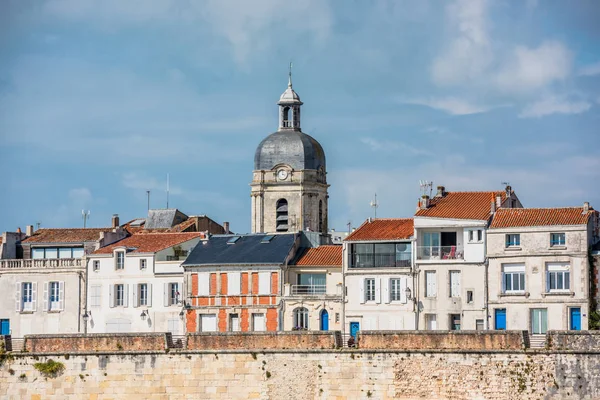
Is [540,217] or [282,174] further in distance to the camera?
[282,174]

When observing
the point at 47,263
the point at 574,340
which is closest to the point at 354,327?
the point at 47,263

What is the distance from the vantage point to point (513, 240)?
76.8 m

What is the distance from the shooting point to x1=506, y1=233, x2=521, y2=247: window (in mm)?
76625

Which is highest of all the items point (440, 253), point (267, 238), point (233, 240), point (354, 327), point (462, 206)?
point (462, 206)

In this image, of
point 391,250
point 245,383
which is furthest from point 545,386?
point 391,250

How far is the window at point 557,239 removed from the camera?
75750mm

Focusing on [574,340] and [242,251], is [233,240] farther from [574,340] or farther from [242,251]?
[574,340]

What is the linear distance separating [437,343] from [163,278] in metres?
22.1

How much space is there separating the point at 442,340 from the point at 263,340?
6.75 metres

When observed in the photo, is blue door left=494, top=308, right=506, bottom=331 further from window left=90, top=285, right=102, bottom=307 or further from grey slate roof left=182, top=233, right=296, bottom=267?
window left=90, top=285, right=102, bottom=307

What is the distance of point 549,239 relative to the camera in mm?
75875

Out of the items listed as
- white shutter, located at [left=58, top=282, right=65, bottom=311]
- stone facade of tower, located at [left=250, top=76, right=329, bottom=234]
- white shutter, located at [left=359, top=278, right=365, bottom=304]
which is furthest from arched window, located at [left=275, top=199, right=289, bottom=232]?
white shutter, located at [left=359, top=278, right=365, bottom=304]

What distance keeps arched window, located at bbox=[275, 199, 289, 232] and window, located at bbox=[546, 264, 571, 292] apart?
24.1 metres

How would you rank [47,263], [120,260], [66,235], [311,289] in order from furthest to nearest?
[66,235] < [47,263] < [120,260] < [311,289]
